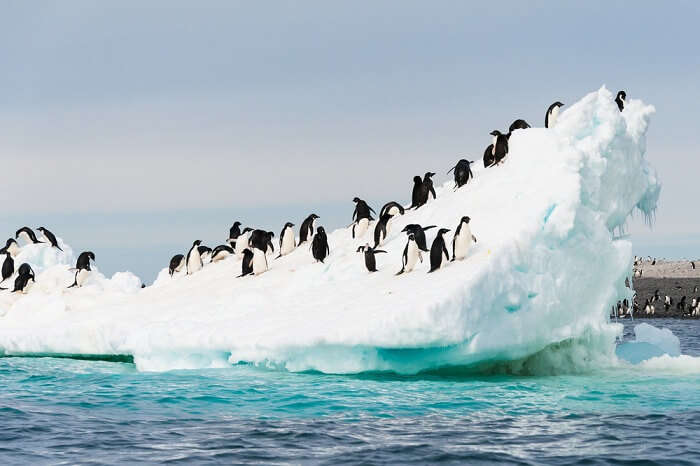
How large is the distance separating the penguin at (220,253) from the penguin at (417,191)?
6.36 meters

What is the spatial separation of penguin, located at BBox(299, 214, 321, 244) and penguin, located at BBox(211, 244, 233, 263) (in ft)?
10.4

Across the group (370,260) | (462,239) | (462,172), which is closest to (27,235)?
(462,172)

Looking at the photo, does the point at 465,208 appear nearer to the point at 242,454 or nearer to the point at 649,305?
the point at 242,454

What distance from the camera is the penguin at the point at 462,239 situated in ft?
58.9

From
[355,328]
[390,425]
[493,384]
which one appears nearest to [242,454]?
[390,425]

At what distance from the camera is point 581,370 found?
18562 millimetres

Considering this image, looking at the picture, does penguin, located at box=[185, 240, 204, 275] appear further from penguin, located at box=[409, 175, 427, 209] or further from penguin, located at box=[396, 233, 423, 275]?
penguin, located at box=[396, 233, 423, 275]

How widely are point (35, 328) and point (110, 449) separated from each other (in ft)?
42.5

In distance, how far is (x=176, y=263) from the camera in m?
29.7

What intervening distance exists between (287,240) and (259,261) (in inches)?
94.9

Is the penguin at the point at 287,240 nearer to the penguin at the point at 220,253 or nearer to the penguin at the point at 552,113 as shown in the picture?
the penguin at the point at 220,253

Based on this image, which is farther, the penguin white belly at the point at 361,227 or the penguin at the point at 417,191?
the penguin at the point at 417,191

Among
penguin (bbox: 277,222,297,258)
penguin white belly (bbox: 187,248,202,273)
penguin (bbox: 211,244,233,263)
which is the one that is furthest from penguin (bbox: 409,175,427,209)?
penguin white belly (bbox: 187,248,202,273)

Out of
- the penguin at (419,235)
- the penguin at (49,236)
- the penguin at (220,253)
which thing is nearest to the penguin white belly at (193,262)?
the penguin at (220,253)
